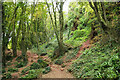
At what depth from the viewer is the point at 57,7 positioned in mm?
10891

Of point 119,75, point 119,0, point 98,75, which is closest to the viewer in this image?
point 119,75

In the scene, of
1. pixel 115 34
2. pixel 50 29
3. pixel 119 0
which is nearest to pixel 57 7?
pixel 119 0

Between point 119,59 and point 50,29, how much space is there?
2298cm

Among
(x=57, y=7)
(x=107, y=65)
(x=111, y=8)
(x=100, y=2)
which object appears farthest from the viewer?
(x=57, y=7)

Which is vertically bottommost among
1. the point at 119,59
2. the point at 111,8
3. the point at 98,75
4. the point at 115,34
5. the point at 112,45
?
the point at 98,75

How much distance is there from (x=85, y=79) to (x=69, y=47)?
668 centimetres

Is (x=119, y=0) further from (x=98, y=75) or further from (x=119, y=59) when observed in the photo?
(x=98, y=75)

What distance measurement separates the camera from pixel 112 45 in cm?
673

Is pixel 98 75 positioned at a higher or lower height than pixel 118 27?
lower

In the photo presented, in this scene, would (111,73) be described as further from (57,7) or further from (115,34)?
(57,7)

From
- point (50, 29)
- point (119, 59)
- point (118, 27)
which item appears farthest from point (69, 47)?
point (50, 29)

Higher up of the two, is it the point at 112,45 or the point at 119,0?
the point at 119,0

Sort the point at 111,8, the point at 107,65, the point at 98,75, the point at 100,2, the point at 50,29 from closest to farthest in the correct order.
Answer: the point at 98,75 → the point at 107,65 → the point at 100,2 → the point at 111,8 → the point at 50,29

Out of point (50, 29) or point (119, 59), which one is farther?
point (50, 29)
